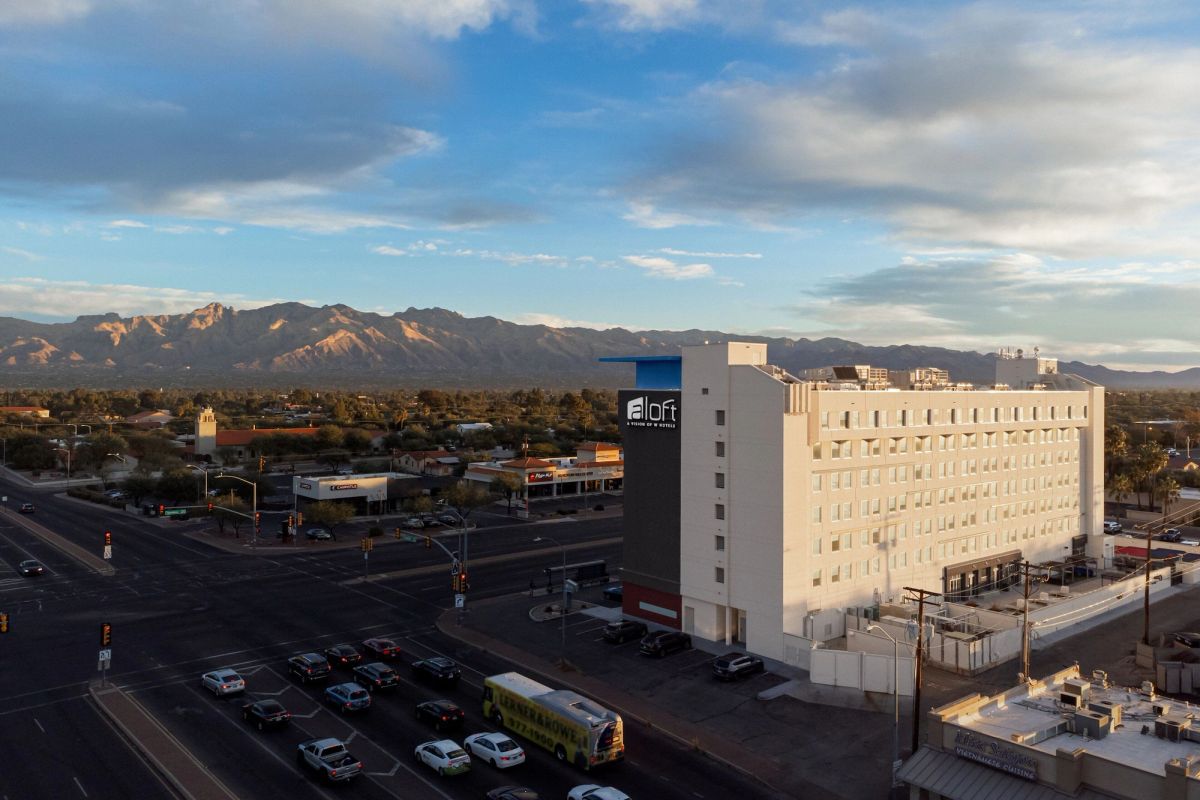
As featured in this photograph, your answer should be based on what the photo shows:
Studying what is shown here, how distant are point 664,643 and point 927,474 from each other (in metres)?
24.5

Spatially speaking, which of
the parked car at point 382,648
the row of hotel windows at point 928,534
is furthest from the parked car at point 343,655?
the row of hotel windows at point 928,534

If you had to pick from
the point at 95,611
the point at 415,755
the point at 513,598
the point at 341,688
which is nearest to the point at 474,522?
the point at 513,598

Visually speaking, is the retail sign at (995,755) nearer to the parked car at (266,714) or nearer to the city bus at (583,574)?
the parked car at (266,714)

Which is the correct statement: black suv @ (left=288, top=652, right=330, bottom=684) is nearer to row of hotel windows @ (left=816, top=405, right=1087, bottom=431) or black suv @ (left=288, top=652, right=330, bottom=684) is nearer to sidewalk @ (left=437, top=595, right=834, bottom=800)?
sidewalk @ (left=437, top=595, right=834, bottom=800)

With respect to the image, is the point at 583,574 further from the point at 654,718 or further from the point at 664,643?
the point at 654,718

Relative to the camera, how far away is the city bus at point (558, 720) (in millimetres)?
34500

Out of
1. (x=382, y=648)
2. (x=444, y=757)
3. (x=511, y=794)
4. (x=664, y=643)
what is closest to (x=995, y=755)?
(x=511, y=794)

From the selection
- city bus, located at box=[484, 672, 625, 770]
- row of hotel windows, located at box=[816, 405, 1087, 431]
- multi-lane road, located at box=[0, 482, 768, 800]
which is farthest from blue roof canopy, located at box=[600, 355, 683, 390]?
city bus, located at box=[484, 672, 625, 770]

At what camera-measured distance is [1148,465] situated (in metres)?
101

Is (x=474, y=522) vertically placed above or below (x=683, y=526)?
below

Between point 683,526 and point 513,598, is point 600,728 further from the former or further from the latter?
point 513,598

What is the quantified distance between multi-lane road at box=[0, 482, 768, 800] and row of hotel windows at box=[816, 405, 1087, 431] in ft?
83.3

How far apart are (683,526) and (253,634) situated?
29.5m

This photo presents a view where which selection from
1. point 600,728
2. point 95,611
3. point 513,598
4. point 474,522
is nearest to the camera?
point 600,728
